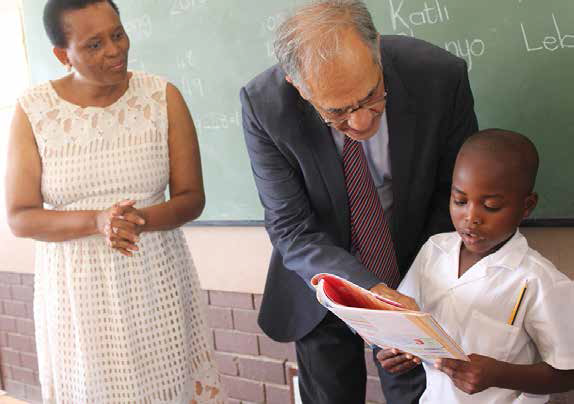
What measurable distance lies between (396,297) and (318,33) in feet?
1.99

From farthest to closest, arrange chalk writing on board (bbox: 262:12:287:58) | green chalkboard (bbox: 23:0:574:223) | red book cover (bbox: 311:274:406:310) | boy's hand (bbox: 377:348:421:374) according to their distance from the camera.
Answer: chalk writing on board (bbox: 262:12:287:58), green chalkboard (bbox: 23:0:574:223), boy's hand (bbox: 377:348:421:374), red book cover (bbox: 311:274:406:310)

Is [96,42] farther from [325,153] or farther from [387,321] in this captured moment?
[387,321]

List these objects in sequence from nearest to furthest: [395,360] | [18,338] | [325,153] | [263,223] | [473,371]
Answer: [473,371], [395,360], [325,153], [263,223], [18,338]

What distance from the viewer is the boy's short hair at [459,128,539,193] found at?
1.34 meters

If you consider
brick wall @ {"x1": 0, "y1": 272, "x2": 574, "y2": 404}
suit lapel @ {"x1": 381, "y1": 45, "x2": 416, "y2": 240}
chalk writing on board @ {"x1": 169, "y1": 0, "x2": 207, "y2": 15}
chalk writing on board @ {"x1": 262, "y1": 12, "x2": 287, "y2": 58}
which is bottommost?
brick wall @ {"x1": 0, "y1": 272, "x2": 574, "y2": 404}

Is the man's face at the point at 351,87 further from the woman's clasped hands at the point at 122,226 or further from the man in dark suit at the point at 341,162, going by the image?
the woman's clasped hands at the point at 122,226

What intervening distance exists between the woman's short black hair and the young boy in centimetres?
116

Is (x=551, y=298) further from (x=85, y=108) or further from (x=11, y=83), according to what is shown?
(x=11, y=83)

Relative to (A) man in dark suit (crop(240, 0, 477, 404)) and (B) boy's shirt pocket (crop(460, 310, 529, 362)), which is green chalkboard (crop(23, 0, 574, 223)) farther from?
(B) boy's shirt pocket (crop(460, 310, 529, 362))

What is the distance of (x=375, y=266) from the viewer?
5.29ft

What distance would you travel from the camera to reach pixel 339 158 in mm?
1601

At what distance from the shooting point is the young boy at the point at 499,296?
4.16 ft

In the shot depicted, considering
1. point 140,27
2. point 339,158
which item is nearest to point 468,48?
point 339,158

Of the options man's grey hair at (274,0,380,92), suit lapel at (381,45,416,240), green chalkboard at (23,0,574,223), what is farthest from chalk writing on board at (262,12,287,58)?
man's grey hair at (274,0,380,92)
